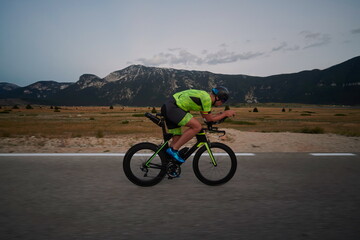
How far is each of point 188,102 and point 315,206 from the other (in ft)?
7.58

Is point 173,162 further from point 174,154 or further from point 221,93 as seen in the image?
point 221,93

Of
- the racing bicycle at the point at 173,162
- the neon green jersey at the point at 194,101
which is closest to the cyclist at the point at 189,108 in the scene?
the neon green jersey at the point at 194,101

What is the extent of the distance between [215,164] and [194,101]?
3.72ft

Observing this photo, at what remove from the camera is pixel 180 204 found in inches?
135

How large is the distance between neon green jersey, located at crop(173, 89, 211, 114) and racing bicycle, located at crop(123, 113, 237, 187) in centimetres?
30

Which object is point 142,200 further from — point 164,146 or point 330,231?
point 330,231

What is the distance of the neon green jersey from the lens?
13.6 feet

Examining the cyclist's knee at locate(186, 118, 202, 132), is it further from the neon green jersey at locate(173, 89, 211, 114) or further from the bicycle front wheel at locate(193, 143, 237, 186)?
the bicycle front wheel at locate(193, 143, 237, 186)

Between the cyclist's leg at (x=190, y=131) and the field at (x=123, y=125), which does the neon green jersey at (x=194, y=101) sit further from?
the field at (x=123, y=125)

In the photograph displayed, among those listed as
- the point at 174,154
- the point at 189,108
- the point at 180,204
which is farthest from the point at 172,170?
the point at 189,108

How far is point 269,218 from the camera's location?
299 centimetres

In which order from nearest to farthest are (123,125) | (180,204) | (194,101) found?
1. (180,204)
2. (194,101)
3. (123,125)

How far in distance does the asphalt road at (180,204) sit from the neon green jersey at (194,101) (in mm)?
1254

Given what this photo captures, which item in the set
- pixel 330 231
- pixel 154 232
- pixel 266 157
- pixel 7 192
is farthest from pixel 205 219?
pixel 266 157
